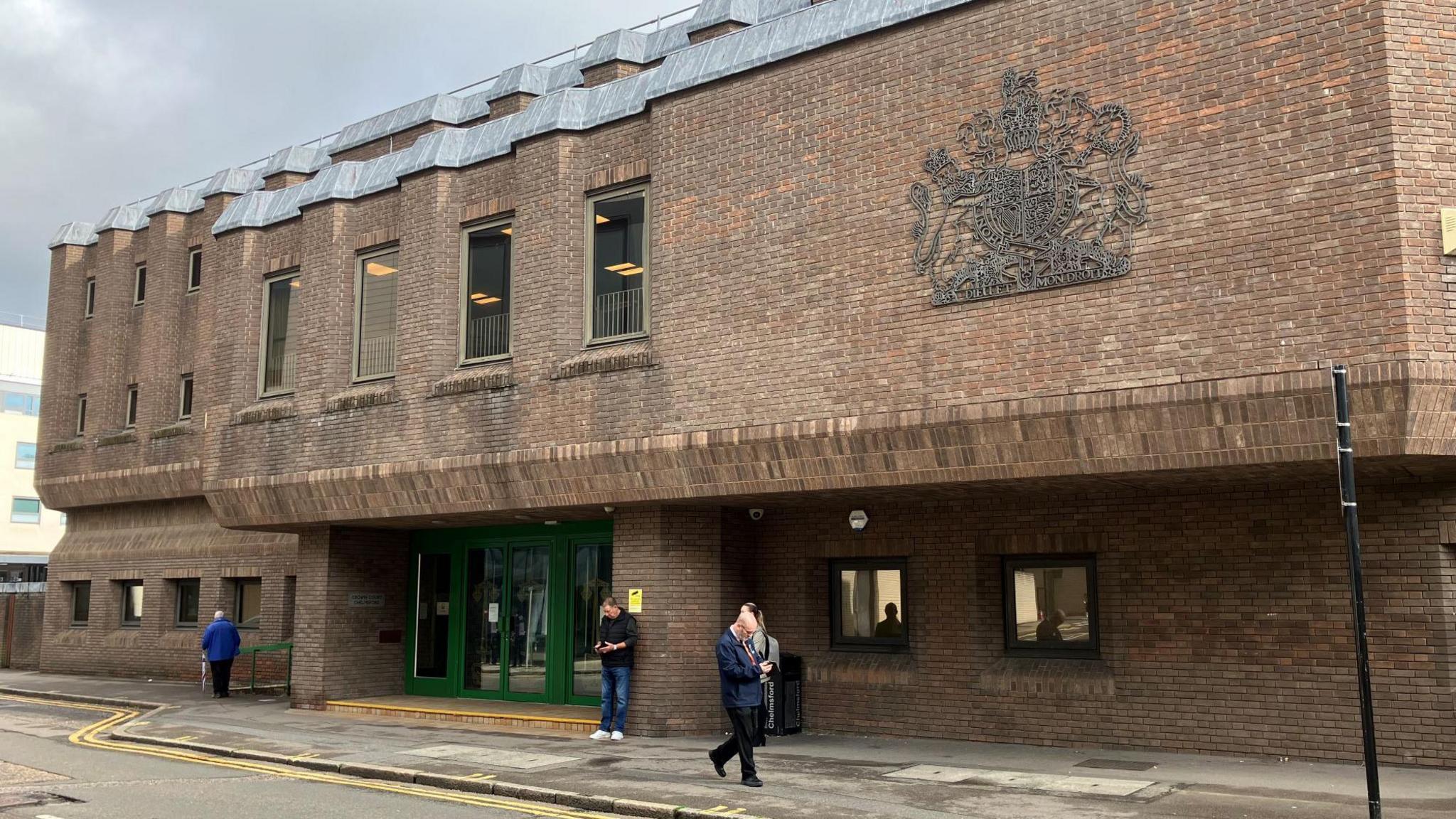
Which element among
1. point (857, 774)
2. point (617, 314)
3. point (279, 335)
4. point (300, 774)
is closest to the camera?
point (857, 774)

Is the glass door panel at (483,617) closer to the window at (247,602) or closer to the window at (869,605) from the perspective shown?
the window at (869,605)

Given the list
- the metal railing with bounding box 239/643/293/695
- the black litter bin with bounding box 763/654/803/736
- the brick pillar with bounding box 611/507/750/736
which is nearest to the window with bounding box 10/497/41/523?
the metal railing with bounding box 239/643/293/695

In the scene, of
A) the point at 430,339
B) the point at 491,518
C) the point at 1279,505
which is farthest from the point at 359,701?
the point at 1279,505

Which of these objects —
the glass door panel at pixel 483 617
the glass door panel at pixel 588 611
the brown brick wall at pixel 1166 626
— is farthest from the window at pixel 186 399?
the brown brick wall at pixel 1166 626

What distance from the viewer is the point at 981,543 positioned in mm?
14688

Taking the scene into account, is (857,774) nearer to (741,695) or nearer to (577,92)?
(741,695)

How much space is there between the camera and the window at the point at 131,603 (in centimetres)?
2811

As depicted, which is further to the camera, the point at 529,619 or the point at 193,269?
the point at 193,269

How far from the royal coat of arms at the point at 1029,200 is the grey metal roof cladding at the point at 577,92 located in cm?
156

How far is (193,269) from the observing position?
1110 inches

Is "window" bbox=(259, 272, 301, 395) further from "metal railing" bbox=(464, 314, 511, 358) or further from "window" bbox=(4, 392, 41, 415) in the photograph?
"window" bbox=(4, 392, 41, 415)

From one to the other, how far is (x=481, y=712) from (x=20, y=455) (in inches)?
2617

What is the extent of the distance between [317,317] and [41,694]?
1017cm

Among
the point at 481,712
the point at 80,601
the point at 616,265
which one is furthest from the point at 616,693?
the point at 80,601
